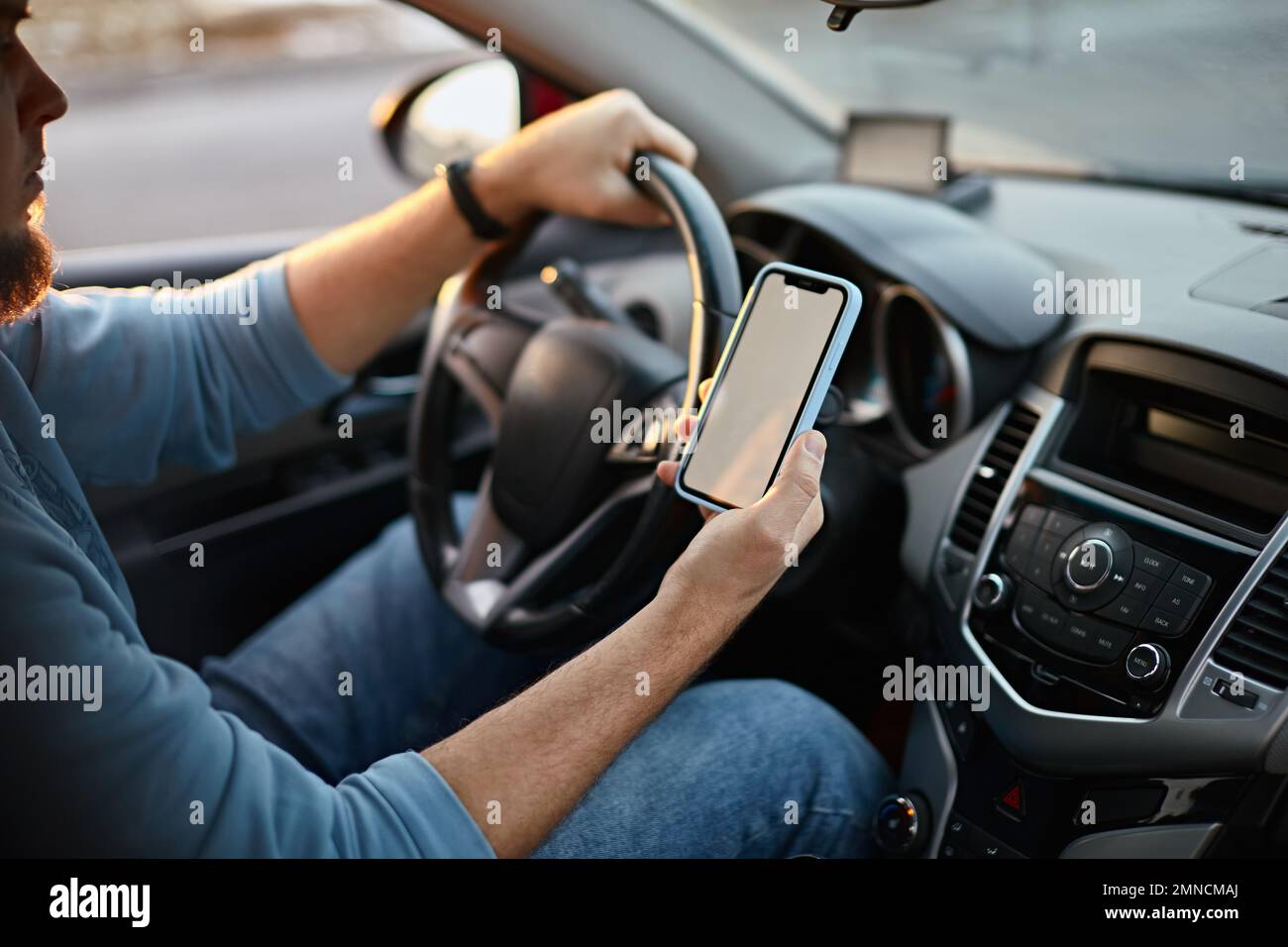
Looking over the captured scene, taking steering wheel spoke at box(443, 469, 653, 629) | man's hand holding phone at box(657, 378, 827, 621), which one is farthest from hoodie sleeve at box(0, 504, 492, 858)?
steering wheel spoke at box(443, 469, 653, 629)

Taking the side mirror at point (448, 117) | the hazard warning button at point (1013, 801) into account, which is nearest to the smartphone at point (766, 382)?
the hazard warning button at point (1013, 801)

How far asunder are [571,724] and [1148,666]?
583 millimetres

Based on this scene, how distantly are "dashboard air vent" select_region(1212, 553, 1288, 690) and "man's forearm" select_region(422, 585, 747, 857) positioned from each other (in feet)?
1.55

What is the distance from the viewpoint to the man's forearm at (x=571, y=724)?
0.92 metres

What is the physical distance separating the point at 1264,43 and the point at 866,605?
2.71 ft

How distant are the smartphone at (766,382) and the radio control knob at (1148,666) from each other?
0.41 metres

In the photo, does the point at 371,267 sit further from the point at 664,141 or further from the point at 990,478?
the point at 990,478

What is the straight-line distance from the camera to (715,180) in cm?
181

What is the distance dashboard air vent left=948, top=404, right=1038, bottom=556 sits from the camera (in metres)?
1.33

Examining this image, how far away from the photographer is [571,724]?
943 mm

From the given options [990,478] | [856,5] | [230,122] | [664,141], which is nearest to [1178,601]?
[990,478]

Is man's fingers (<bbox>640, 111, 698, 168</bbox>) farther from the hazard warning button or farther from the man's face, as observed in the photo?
the hazard warning button

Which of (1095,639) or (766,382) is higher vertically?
(766,382)

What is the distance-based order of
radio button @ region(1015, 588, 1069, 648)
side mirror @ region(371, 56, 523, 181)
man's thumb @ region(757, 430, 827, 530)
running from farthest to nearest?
side mirror @ region(371, 56, 523, 181) → radio button @ region(1015, 588, 1069, 648) → man's thumb @ region(757, 430, 827, 530)
